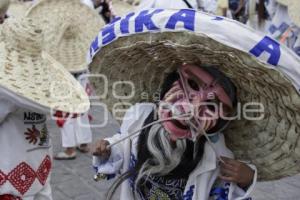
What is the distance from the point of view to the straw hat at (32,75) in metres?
2.19

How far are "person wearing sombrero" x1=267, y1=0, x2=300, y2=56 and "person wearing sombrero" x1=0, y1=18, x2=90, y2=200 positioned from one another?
325 cm

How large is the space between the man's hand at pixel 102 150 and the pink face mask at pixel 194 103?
11.0 inches

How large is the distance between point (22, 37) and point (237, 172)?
1008 mm

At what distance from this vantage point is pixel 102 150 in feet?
7.30

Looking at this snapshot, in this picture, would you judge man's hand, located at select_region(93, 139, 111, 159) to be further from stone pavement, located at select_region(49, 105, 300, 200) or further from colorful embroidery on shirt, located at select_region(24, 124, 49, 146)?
stone pavement, located at select_region(49, 105, 300, 200)

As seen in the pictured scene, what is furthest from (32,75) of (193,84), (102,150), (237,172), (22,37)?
(237,172)

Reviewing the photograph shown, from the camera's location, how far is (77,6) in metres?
4.53

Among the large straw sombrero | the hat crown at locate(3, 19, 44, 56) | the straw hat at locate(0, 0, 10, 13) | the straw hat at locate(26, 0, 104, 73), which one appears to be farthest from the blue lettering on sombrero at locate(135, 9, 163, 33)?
the straw hat at locate(26, 0, 104, 73)

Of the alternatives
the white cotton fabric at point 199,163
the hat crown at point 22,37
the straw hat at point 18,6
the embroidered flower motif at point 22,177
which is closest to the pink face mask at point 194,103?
the white cotton fabric at point 199,163

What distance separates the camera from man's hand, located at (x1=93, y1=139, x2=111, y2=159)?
222 cm

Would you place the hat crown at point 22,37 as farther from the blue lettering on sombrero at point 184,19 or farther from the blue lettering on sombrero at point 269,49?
the blue lettering on sombrero at point 269,49

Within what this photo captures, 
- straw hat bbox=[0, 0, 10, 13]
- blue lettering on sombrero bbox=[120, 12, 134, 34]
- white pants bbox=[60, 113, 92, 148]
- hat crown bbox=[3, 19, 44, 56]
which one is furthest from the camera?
white pants bbox=[60, 113, 92, 148]

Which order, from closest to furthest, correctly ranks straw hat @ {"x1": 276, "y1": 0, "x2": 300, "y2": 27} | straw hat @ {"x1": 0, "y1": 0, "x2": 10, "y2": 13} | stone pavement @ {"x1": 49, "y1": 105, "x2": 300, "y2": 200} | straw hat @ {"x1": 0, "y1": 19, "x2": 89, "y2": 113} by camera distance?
straw hat @ {"x1": 0, "y1": 19, "x2": 89, "y2": 113}
straw hat @ {"x1": 0, "y1": 0, "x2": 10, "y2": 13}
stone pavement @ {"x1": 49, "y1": 105, "x2": 300, "y2": 200}
straw hat @ {"x1": 276, "y1": 0, "x2": 300, "y2": 27}

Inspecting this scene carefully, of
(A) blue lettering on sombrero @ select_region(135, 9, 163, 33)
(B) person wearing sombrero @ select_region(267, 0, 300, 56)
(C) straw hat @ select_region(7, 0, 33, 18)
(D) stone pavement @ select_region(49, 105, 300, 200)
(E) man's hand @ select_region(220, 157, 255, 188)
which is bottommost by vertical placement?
(D) stone pavement @ select_region(49, 105, 300, 200)
